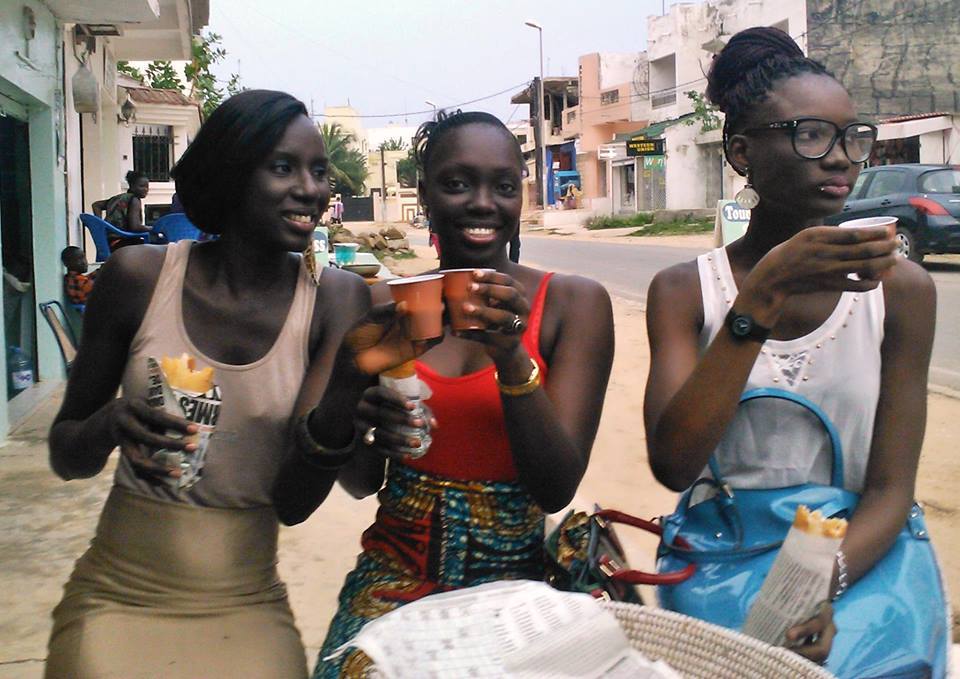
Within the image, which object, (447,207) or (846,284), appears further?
(447,207)

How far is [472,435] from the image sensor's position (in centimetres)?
199

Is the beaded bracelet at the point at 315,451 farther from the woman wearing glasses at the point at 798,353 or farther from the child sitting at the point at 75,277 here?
the child sitting at the point at 75,277

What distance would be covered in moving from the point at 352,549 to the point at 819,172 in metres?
2.97

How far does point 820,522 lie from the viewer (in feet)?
4.77

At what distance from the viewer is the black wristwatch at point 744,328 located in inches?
67.5

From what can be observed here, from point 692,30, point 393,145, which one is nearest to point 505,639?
point 692,30

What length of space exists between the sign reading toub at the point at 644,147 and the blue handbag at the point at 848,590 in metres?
34.1

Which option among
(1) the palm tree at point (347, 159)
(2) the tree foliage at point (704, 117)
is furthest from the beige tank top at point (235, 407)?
(1) the palm tree at point (347, 159)

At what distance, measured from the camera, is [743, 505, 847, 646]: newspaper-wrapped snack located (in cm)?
145

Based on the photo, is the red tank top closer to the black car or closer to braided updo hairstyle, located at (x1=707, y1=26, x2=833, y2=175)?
braided updo hairstyle, located at (x1=707, y1=26, x2=833, y2=175)

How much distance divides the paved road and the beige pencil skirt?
657 cm

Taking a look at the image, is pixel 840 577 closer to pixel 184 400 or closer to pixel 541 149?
pixel 184 400

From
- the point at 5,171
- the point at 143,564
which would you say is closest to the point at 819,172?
the point at 143,564

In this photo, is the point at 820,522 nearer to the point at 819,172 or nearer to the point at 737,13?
the point at 819,172
